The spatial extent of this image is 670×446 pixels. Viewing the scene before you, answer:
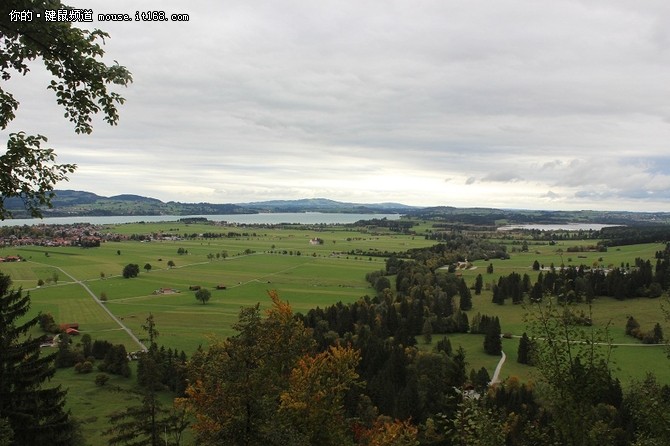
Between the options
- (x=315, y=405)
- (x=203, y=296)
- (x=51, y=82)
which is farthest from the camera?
(x=203, y=296)

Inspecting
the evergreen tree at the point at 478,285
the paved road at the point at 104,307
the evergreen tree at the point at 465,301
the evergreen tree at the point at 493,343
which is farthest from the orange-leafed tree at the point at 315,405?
the evergreen tree at the point at 478,285

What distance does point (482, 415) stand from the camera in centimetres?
1305

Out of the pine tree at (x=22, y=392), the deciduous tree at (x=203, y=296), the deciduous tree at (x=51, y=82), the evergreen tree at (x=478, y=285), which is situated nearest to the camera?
the deciduous tree at (x=51, y=82)

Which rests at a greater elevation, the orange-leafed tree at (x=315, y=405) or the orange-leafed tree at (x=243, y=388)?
the orange-leafed tree at (x=243, y=388)

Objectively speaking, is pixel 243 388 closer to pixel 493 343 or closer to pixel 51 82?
pixel 51 82

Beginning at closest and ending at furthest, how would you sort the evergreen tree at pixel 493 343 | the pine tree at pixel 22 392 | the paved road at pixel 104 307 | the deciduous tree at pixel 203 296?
the pine tree at pixel 22 392
the evergreen tree at pixel 493 343
the paved road at pixel 104 307
the deciduous tree at pixel 203 296

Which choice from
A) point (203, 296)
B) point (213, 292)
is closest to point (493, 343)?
point (203, 296)

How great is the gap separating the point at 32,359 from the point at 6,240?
212830 millimetres

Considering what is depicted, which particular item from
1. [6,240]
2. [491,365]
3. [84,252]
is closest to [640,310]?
[491,365]

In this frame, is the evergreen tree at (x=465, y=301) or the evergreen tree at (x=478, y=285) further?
the evergreen tree at (x=478, y=285)

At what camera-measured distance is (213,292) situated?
11419cm

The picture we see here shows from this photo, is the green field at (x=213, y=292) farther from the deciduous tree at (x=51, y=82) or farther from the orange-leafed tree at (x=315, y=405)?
the deciduous tree at (x=51, y=82)

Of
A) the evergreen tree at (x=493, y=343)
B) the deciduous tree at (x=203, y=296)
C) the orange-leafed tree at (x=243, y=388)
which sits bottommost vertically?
the evergreen tree at (x=493, y=343)

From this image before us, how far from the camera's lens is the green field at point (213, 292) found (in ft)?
224
